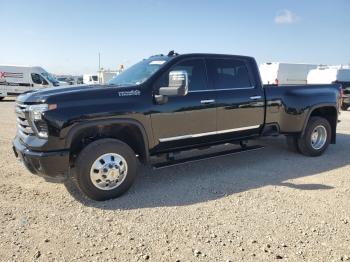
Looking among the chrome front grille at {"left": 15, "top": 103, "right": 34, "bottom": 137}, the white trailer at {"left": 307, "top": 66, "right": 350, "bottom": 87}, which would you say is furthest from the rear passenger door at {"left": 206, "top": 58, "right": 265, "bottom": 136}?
the white trailer at {"left": 307, "top": 66, "right": 350, "bottom": 87}

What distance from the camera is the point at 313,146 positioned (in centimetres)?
716

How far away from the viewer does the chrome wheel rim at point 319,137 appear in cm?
719

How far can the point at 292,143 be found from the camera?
726cm

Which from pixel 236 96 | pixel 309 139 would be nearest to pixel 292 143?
pixel 309 139

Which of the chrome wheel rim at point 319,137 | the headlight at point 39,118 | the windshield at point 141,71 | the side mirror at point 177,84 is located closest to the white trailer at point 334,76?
the chrome wheel rim at point 319,137

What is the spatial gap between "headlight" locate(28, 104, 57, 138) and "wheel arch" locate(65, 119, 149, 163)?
0.29m

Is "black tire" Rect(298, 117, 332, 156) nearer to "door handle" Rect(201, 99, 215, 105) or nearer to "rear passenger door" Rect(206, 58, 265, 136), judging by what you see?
"rear passenger door" Rect(206, 58, 265, 136)

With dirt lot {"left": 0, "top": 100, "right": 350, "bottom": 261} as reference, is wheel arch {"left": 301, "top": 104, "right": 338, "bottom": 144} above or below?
above

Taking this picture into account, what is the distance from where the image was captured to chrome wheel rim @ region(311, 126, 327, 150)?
7.19m

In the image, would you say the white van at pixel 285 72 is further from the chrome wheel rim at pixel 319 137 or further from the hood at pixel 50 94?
the hood at pixel 50 94

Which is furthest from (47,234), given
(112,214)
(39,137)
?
(39,137)

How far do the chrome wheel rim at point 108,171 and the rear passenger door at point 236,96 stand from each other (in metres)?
1.79

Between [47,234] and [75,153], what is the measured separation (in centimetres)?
126

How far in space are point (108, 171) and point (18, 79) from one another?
22701mm
